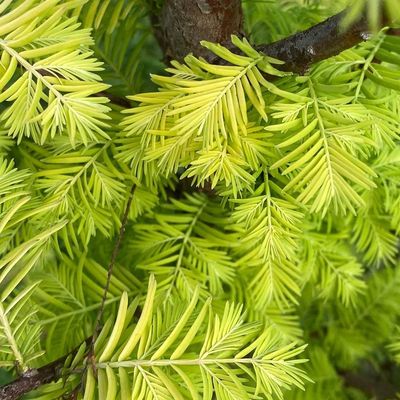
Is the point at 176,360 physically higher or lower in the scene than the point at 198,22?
lower

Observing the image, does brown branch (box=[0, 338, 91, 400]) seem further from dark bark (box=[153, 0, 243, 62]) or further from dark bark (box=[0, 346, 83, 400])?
dark bark (box=[153, 0, 243, 62])

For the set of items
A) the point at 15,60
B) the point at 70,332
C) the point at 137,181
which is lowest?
the point at 70,332

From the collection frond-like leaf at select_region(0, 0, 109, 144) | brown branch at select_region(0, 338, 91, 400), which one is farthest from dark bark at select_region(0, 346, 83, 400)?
frond-like leaf at select_region(0, 0, 109, 144)

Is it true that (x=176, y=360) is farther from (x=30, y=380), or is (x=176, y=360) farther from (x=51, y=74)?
(x=51, y=74)

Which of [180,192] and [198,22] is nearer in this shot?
[198,22]

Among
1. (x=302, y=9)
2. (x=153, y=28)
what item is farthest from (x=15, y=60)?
(x=302, y=9)

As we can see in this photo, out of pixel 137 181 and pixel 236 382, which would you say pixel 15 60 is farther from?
pixel 236 382

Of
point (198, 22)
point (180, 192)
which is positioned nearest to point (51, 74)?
point (198, 22)
